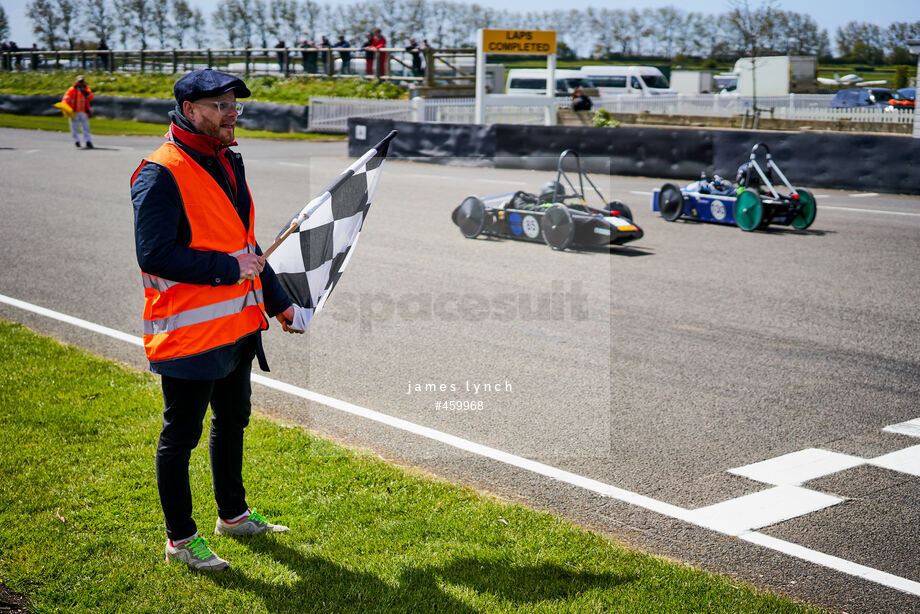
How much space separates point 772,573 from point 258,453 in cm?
253

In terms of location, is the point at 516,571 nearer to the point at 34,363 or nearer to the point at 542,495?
the point at 542,495

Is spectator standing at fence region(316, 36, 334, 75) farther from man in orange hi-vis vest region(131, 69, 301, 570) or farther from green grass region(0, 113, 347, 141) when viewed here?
man in orange hi-vis vest region(131, 69, 301, 570)

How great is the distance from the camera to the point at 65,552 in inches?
137

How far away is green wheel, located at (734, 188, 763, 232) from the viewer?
11.7 m

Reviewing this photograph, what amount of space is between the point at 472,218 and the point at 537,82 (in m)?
33.5

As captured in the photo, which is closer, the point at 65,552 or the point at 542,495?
the point at 65,552

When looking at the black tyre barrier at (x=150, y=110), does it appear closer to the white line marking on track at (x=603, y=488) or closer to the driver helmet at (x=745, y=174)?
the driver helmet at (x=745, y=174)

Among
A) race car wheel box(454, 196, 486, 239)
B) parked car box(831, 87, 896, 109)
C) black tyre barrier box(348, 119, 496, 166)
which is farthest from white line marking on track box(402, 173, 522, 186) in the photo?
parked car box(831, 87, 896, 109)

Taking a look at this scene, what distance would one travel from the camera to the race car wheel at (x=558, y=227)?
33.0 ft

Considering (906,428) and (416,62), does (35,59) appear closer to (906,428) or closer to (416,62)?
(416,62)

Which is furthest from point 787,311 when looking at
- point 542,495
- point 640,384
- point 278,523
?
point 278,523

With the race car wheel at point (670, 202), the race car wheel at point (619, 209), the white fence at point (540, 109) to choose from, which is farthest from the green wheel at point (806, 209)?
the white fence at point (540, 109)

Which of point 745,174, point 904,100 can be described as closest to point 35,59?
point 904,100

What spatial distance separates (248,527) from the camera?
3.66 m
